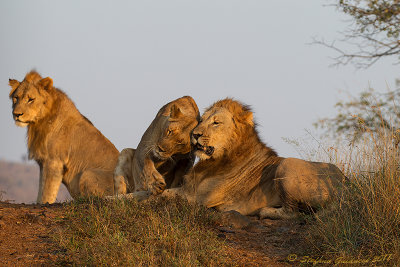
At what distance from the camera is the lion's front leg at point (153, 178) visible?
6801mm

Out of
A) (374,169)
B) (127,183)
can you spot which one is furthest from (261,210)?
(127,183)

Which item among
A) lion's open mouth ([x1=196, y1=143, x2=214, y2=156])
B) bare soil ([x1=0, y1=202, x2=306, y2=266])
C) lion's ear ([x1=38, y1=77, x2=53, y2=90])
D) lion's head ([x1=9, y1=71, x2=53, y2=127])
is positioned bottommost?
bare soil ([x1=0, y1=202, x2=306, y2=266])

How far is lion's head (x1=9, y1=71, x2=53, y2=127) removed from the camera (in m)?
9.17

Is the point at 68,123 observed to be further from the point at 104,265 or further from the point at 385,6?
the point at 385,6

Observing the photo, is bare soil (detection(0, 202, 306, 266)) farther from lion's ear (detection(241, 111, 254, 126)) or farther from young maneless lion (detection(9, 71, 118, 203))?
young maneless lion (detection(9, 71, 118, 203))

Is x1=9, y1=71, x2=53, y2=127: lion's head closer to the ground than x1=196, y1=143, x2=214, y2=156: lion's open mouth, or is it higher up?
higher up

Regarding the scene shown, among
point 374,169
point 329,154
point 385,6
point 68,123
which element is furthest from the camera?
point 385,6

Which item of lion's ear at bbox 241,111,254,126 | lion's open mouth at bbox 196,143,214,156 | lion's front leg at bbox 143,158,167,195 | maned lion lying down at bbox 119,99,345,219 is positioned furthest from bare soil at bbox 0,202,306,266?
lion's ear at bbox 241,111,254,126

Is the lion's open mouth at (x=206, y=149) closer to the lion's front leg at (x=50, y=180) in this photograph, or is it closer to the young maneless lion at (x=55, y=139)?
the young maneless lion at (x=55, y=139)

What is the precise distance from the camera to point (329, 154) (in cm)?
649

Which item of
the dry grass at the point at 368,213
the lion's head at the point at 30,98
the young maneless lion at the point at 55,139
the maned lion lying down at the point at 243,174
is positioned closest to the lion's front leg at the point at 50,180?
the young maneless lion at the point at 55,139

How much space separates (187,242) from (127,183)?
3.28m

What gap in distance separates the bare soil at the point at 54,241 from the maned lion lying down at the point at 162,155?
116 centimetres

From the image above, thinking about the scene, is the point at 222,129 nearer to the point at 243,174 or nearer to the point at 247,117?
the point at 247,117
